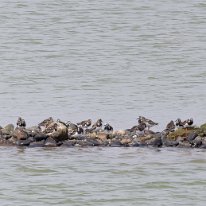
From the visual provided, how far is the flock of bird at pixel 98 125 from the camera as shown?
2103cm

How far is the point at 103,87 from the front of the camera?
1051 inches

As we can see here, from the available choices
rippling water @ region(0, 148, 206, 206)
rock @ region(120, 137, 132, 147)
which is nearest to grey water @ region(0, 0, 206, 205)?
rippling water @ region(0, 148, 206, 206)

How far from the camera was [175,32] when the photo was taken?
123 ft

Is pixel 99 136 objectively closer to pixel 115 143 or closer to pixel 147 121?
pixel 115 143

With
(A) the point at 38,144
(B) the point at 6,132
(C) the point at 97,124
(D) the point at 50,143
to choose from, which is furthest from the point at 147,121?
(B) the point at 6,132

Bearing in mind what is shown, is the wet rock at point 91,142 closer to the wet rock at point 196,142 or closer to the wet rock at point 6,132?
the wet rock at point 6,132

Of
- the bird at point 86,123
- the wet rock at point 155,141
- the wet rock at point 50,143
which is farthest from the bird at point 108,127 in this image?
the wet rock at point 50,143

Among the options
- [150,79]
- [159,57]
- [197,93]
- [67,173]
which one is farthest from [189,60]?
[67,173]

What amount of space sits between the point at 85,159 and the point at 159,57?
1278 cm

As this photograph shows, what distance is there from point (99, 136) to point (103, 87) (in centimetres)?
595

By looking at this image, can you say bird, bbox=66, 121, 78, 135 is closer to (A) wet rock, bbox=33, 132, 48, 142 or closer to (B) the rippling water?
(A) wet rock, bbox=33, 132, 48, 142

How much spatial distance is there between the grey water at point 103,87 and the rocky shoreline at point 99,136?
12.2 inches

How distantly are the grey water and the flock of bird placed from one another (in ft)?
0.95

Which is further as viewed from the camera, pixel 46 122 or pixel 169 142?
pixel 46 122
